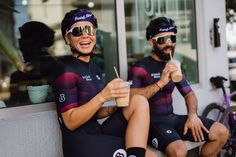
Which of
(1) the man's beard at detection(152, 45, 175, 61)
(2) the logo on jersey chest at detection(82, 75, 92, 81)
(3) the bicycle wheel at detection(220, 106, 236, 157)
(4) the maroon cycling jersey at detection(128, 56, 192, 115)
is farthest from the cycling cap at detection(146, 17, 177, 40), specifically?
(3) the bicycle wheel at detection(220, 106, 236, 157)

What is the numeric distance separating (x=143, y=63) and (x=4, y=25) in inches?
58.8

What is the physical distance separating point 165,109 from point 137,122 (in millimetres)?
745

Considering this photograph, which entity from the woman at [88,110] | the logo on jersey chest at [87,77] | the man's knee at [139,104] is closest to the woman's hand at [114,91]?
the woman at [88,110]

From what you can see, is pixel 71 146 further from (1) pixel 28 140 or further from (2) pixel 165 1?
(2) pixel 165 1

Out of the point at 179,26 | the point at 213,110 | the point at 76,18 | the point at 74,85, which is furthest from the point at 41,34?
the point at 213,110

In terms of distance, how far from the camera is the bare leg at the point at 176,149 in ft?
8.14

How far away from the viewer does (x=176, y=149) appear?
8.16 ft

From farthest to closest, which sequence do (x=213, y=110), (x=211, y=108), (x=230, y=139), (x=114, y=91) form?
1. (x=213, y=110)
2. (x=211, y=108)
3. (x=230, y=139)
4. (x=114, y=91)

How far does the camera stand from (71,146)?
2.26 metres

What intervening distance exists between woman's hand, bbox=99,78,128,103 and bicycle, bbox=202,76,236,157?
2.06m

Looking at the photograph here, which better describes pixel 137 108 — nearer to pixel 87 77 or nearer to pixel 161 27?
pixel 87 77

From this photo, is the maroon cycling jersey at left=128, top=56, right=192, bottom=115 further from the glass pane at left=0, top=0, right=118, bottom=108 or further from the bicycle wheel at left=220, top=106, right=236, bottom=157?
the bicycle wheel at left=220, top=106, right=236, bottom=157

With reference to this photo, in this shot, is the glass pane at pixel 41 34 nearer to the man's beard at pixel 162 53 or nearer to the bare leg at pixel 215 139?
the man's beard at pixel 162 53

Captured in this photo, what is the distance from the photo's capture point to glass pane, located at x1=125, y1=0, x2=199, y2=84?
13.0ft
